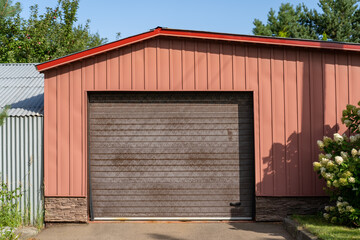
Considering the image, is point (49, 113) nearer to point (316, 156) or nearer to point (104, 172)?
point (104, 172)

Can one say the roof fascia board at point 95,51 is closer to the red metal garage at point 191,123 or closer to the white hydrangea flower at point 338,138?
the red metal garage at point 191,123

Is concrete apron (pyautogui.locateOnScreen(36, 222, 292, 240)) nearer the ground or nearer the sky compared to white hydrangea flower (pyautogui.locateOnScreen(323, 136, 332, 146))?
nearer the ground

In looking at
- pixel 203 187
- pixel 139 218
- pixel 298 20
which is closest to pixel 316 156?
pixel 203 187

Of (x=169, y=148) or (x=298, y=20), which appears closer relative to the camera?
(x=169, y=148)

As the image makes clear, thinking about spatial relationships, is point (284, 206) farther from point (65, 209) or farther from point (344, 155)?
point (65, 209)

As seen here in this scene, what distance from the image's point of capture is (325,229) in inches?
271

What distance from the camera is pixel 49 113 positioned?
838 centimetres

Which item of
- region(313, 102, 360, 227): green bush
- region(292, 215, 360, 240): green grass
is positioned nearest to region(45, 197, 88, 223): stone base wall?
region(292, 215, 360, 240): green grass

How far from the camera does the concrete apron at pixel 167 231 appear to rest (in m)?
7.42

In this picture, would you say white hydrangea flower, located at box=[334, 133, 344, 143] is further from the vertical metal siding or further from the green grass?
the green grass

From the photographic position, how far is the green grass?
6434mm

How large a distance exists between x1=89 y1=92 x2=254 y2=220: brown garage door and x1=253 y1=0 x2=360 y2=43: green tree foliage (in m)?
24.2

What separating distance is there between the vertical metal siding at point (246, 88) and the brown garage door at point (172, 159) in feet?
1.02

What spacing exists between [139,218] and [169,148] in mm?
1596
